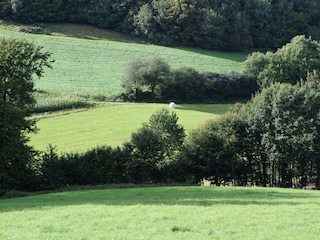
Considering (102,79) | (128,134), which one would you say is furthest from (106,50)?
(128,134)

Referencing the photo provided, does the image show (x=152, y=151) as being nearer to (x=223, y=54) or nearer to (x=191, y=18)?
(x=223, y=54)

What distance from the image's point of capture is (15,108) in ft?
127

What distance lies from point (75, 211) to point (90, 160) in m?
25.3

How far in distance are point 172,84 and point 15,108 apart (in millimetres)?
45537

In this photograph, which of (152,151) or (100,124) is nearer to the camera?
(152,151)

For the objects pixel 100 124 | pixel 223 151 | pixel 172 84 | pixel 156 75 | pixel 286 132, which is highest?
pixel 156 75

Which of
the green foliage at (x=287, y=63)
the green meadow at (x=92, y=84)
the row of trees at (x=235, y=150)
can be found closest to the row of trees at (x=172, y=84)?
the green meadow at (x=92, y=84)

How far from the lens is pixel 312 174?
159ft

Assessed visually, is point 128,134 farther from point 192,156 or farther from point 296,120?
point 296,120

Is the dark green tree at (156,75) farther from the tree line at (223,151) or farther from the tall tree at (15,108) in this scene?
the tall tree at (15,108)

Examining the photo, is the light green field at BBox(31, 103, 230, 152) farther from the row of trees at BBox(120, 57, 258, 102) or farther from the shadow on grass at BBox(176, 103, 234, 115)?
the row of trees at BBox(120, 57, 258, 102)

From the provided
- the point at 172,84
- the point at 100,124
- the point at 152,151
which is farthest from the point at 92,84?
the point at 152,151

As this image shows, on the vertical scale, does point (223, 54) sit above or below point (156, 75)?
above

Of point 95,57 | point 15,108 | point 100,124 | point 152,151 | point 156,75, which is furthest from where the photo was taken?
point 95,57
